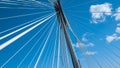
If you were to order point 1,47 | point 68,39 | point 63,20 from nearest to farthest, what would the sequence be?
point 1,47, point 68,39, point 63,20

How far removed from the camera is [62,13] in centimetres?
1650

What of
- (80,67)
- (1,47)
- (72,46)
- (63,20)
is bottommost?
(80,67)

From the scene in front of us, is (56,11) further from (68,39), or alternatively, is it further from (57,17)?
(68,39)

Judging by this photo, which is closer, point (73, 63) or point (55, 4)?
point (73, 63)

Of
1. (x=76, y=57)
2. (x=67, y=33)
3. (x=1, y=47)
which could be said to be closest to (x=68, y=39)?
(x=67, y=33)

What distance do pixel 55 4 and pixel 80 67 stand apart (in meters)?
5.63

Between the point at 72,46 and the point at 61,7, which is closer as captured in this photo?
the point at 72,46

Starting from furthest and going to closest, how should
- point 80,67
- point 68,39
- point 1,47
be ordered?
point 68,39, point 80,67, point 1,47

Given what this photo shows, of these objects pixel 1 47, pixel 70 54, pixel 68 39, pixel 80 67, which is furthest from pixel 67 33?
pixel 1 47

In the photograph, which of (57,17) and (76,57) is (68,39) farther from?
(57,17)

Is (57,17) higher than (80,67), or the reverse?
(57,17)

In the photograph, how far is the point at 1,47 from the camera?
428 cm

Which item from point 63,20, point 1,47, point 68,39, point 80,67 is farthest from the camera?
point 63,20

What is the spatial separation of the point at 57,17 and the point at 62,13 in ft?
1.54
